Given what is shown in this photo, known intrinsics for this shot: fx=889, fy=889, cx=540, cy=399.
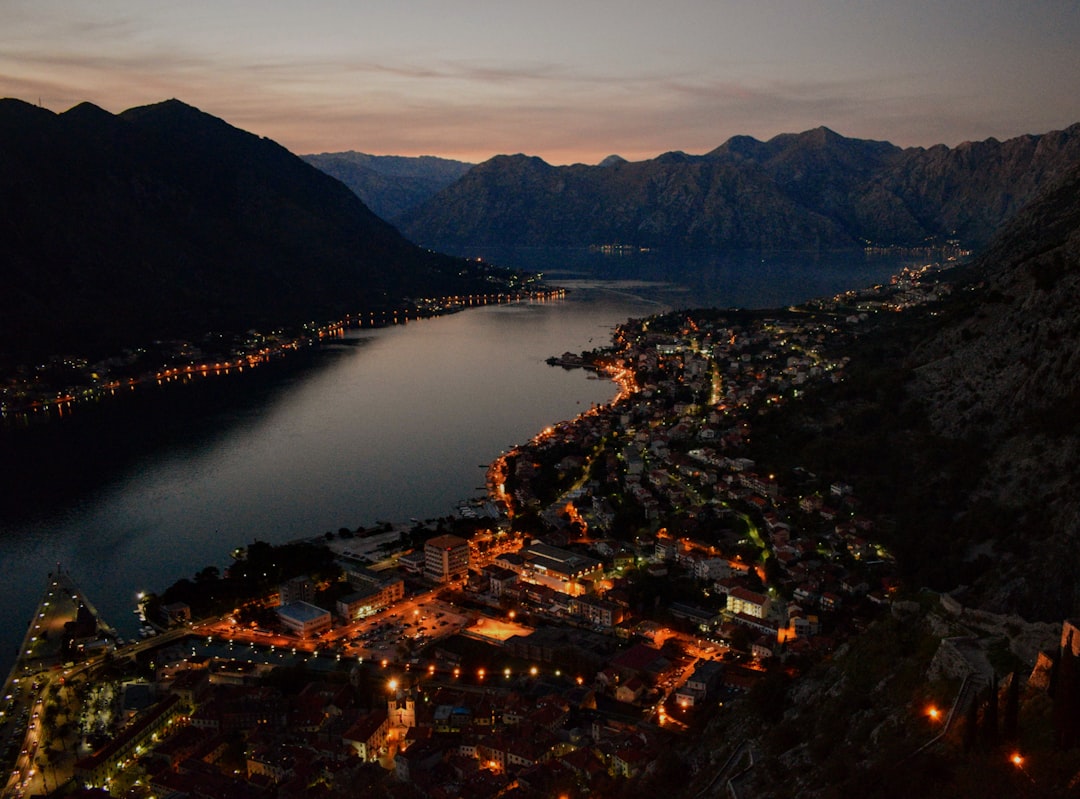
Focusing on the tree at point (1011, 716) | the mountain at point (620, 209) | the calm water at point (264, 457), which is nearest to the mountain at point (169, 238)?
the calm water at point (264, 457)

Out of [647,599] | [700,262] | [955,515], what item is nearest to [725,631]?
[647,599]

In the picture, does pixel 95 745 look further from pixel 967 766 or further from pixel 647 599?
pixel 967 766

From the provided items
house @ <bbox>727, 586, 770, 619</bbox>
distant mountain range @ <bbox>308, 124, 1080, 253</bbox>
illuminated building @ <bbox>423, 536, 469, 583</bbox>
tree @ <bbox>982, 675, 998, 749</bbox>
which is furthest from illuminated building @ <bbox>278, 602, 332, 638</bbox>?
distant mountain range @ <bbox>308, 124, 1080, 253</bbox>

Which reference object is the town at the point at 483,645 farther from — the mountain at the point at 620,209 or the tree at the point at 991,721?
the mountain at the point at 620,209

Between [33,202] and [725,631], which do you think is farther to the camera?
[33,202]

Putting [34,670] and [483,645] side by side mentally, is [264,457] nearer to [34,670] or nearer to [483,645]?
[34,670]
